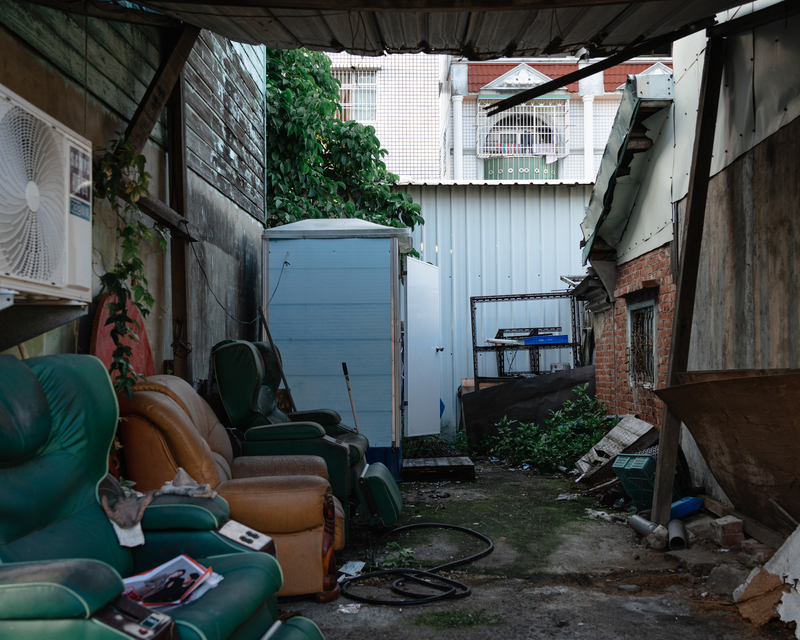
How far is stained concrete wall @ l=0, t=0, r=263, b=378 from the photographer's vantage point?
274 centimetres

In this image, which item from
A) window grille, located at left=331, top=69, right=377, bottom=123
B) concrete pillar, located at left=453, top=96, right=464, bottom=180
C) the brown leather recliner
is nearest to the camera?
the brown leather recliner

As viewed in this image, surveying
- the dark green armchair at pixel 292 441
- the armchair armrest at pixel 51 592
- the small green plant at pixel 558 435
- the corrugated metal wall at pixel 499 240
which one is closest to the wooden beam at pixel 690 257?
the dark green armchair at pixel 292 441

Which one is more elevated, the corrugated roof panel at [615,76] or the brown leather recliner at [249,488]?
the corrugated roof panel at [615,76]

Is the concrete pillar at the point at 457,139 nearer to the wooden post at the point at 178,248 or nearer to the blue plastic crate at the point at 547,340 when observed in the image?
the blue plastic crate at the point at 547,340

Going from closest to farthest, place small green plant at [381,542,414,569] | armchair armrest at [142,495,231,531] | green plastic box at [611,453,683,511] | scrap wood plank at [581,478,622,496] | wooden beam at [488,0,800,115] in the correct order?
Result: armchair armrest at [142,495,231,531] → wooden beam at [488,0,800,115] → small green plant at [381,542,414,569] → green plastic box at [611,453,683,511] → scrap wood plank at [581,478,622,496]

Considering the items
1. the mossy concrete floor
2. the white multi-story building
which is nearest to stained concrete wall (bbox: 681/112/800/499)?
the mossy concrete floor

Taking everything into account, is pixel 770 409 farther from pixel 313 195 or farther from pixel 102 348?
pixel 313 195

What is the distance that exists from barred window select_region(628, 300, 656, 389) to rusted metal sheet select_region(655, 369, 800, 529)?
93.2 inches

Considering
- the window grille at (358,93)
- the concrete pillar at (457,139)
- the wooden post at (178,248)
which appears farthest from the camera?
the window grille at (358,93)

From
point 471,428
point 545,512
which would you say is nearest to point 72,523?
point 545,512

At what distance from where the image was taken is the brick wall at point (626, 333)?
5.52 metres

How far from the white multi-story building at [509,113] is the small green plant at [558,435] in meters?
7.96

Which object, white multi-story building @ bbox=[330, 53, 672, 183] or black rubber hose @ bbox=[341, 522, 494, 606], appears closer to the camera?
black rubber hose @ bbox=[341, 522, 494, 606]

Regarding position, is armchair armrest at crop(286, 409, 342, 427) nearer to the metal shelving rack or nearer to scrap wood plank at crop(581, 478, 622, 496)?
scrap wood plank at crop(581, 478, 622, 496)
